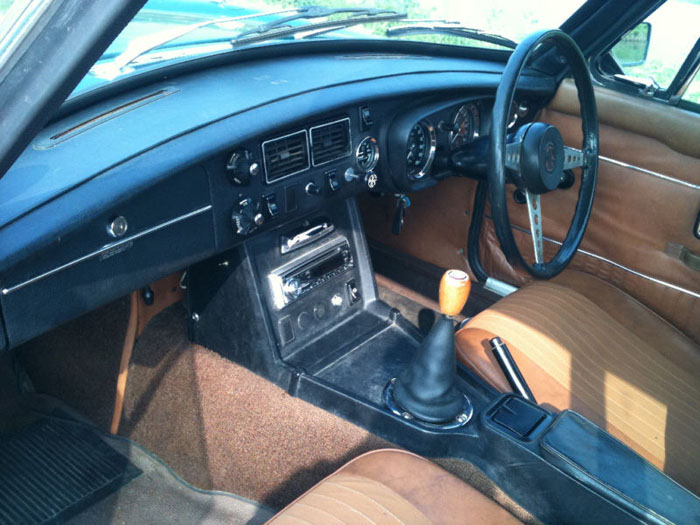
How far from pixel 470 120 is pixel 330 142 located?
67cm

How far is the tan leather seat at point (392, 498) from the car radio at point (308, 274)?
2.15ft

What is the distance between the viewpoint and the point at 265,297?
1915 mm

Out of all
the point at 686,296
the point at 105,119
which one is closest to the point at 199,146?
the point at 105,119

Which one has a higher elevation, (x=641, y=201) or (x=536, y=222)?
(x=536, y=222)

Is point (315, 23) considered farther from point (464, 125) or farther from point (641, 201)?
point (641, 201)

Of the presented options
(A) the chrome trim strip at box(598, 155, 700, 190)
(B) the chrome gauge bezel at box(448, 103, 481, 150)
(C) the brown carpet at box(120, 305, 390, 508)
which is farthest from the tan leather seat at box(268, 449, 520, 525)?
(A) the chrome trim strip at box(598, 155, 700, 190)

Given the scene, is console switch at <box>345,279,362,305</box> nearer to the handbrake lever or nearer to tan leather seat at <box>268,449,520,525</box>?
the handbrake lever

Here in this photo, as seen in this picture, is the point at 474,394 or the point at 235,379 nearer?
the point at 474,394

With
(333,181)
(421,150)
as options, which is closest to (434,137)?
(421,150)

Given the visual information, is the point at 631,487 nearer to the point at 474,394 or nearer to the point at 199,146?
the point at 474,394

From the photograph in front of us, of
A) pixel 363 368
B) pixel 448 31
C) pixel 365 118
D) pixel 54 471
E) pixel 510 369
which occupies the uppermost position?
pixel 448 31

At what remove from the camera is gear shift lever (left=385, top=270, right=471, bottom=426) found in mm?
1572

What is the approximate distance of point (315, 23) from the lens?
1.88m

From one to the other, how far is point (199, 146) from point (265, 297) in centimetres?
69
